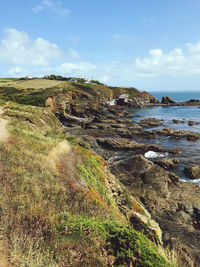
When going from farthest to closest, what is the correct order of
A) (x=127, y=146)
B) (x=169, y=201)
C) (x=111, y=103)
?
(x=111, y=103) < (x=127, y=146) < (x=169, y=201)

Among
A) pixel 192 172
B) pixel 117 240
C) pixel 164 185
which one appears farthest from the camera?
pixel 192 172

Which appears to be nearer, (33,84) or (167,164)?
(167,164)

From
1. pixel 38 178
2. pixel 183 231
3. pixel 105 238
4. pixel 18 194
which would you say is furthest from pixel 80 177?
pixel 183 231

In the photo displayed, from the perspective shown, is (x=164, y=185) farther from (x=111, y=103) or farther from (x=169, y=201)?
(x=111, y=103)

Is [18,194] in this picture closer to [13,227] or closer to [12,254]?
[13,227]

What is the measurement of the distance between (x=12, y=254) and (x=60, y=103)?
6418cm

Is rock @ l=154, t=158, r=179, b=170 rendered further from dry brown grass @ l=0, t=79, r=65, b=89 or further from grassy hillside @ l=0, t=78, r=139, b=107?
dry brown grass @ l=0, t=79, r=65, b=89

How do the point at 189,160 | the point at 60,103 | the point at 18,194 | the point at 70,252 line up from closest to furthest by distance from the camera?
the point at 70,252 → the point at 18,194 → the point at 189,160 → the point at 60,103

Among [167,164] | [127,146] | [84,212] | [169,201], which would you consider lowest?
[169,201]

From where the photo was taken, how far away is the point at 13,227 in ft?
14.4

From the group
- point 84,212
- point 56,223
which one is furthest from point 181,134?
point 56,223

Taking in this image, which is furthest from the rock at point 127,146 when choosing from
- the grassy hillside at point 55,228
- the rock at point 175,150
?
the grassy hillside at point 55,228

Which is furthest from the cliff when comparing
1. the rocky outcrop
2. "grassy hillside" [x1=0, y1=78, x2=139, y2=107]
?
"grassy hillside" [x1=0, y1=78, x2=139, y2=107]

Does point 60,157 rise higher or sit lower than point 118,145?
higher
